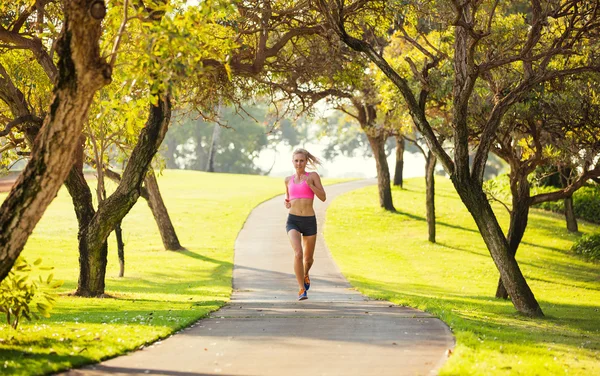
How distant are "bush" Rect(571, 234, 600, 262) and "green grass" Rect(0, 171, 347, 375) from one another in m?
13.3

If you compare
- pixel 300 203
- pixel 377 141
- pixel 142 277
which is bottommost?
pixel 142 277

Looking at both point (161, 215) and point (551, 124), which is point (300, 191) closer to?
point (551, 124)

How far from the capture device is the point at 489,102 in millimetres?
20859

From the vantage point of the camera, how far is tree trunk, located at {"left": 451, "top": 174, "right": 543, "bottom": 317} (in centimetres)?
1349

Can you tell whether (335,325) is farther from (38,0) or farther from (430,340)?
(38,0)

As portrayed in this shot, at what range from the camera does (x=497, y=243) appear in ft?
44.2

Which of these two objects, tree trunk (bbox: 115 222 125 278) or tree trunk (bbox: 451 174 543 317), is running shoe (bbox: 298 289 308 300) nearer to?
tree trunk (bbox: 451 174 543 317)

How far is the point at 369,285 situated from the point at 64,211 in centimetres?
2622

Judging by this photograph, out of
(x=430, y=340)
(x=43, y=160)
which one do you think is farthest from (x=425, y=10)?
(x=43, y=160)

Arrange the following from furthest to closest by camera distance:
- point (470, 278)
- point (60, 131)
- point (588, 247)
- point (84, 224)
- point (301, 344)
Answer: point (588, 247), point (470, 278), point (84, 224), point (301, 344), point (60, 131)

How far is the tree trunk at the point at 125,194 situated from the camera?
47.9 feet

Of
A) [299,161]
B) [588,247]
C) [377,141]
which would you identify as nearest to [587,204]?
[588,247]

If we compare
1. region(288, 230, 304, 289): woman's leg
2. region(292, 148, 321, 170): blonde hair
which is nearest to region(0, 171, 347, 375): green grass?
region(288, 230, 304, 289): woman's leg

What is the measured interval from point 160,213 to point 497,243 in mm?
18665
